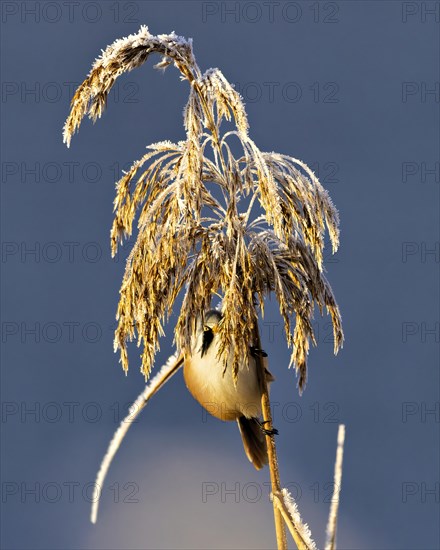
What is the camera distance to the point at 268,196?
1278cm

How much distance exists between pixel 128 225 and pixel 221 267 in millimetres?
1648

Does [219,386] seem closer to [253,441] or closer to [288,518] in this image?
[253,441]

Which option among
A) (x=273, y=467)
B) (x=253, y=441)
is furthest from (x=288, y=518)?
(x=253, y=441)

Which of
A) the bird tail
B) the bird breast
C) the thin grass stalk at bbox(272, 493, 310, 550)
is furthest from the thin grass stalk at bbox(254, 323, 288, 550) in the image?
the bird tail

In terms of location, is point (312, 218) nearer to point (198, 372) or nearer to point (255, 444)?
point (198, 372)

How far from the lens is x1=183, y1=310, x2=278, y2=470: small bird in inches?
531

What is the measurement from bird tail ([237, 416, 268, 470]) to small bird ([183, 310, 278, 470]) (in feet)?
2.36

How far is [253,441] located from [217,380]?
2.07m

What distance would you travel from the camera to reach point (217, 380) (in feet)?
45.2

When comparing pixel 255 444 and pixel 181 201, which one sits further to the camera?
pixel 255 444

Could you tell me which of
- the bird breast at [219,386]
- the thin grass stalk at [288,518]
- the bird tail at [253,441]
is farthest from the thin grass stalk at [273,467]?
the bird tail at [253,441]

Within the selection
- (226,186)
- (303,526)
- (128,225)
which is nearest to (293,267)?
(226,186)

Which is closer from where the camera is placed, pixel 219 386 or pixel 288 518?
pixel 288 518

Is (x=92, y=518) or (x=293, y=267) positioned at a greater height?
(x=293, y=267)
